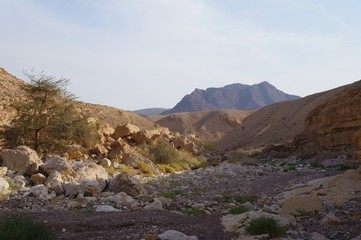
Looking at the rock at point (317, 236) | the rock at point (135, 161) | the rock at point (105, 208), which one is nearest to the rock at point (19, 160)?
the rock at point (105, 208)

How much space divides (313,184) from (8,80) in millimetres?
34039

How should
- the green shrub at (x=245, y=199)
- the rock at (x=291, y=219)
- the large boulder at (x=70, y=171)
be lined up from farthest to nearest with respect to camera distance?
1. the large boulder at (x=70, y=171)
2. the green shrub at (x=245, y=199)
3. the rock at (x=291, y=219)

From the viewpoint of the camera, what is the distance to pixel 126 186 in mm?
13867

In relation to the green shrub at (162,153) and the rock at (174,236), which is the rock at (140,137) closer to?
the green shrub at (162,153)

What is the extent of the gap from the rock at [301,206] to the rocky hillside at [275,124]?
38.2m

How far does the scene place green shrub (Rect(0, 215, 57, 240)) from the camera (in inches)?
247

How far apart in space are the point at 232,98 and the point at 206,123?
8849 centimetres

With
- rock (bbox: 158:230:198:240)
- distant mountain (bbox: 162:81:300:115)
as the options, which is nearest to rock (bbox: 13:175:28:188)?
rock (bbox: 158:230:198:240)

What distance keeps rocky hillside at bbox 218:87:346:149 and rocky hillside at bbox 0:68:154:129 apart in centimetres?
1279

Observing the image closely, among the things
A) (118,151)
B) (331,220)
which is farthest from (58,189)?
(118,151)

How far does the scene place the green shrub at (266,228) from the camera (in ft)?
24.1

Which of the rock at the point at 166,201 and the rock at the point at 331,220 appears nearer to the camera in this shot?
the rock at the point at 331,220

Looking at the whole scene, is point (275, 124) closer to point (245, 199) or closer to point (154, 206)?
point (245, 199)

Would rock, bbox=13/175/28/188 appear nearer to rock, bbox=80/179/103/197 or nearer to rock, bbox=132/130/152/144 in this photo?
rock, bbox=80/179/103/197
